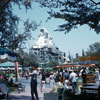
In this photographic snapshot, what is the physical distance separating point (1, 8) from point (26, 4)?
4.06 ft

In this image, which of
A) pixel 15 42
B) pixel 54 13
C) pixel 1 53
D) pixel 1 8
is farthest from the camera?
pixel 15 42

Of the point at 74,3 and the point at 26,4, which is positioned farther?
the point at 26,4

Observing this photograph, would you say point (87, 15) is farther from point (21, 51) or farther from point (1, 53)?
point (21, 51)

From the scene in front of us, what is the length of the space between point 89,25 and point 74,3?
3.76 feet

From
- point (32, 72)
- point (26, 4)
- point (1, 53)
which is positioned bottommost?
point (32, 72)

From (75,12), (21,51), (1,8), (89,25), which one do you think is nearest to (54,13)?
(75,12)

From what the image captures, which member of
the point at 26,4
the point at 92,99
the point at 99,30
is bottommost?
the point at 92,99

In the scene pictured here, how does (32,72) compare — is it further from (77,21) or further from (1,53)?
(77,21)

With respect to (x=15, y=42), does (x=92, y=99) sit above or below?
below

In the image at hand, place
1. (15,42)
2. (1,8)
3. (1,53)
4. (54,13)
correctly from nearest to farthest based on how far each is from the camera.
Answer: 1. (1,53)
2. (54,13)
3. (1,8)
4. (15,42)

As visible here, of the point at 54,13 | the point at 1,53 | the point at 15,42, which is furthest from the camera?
the point at 15,42

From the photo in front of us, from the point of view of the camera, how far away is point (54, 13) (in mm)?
11984

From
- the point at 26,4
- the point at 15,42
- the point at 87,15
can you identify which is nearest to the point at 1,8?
the point at 26,4

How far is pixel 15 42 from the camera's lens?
47.9 ft
